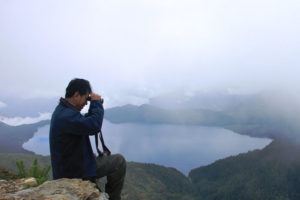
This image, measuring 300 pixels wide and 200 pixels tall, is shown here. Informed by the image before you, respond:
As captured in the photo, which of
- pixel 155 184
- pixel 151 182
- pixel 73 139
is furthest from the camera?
pixel 155 184

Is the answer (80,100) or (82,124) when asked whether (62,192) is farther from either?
(80,100)

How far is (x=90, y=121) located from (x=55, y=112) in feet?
2.08

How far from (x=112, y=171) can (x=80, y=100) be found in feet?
4.35

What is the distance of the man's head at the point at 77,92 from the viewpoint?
151 inches

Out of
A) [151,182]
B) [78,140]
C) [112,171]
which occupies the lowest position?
[151,182]

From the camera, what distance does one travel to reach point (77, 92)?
12.6 feet

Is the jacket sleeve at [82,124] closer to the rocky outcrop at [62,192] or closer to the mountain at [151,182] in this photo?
the rocky outcrop at [62,192]

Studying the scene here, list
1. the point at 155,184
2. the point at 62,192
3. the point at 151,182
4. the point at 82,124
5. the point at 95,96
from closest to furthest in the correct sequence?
the point at 82,124
the point at 62,192
the point at 95,96
the point at 151,182
the point at 155,184

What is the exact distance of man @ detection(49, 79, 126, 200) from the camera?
3.52 metres

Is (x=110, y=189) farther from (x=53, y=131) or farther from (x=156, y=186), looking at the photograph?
(x=156, y=186)

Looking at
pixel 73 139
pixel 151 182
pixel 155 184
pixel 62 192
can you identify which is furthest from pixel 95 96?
pixel 155 184

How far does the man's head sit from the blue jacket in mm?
127

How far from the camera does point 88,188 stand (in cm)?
401

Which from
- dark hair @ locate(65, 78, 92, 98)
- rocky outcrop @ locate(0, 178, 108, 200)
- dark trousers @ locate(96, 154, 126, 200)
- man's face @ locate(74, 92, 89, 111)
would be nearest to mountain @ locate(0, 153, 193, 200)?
dark trousers @ locate(96, 154, 126, 200)
